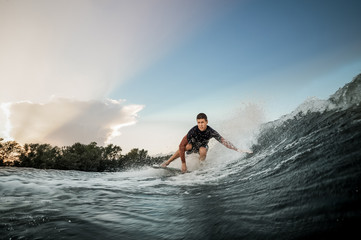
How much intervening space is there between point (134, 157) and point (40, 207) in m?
42.0

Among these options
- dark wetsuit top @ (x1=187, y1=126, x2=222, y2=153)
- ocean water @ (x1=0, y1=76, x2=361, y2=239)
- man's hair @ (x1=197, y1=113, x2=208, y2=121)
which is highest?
man's hair @ (x1=197, y1=113, x2=208, y2=121)

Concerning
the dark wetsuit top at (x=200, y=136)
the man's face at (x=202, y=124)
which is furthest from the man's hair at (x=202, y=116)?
the dark wetsuit top at (x=200, y=136)

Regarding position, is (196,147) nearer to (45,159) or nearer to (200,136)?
(200,136)

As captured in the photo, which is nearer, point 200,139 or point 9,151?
point 200,139

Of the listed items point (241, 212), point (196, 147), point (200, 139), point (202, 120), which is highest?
point (202, 120)

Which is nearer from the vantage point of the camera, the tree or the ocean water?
the ocean water

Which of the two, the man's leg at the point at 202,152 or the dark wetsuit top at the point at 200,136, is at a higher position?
the dark wetsuit top at the point at 200,136

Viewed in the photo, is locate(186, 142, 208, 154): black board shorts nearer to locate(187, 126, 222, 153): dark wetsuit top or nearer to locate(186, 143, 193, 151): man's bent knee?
locate(187, 126, 222, 153): dark wetsuit top

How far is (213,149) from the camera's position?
39.5ft

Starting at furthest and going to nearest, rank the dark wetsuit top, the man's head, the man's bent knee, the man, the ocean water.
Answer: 1. the man's bent knee
2. the dark wetsuit top
3. the man
4. the man's head
5. the ocean water

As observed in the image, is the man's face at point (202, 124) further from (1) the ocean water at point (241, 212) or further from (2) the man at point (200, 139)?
(1) the ocean water at point (241, 212)

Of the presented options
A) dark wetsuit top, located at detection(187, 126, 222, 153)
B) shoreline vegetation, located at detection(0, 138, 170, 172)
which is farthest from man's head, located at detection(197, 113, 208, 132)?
shoreline vegetation, located at detection(0, 138, 170, 172)

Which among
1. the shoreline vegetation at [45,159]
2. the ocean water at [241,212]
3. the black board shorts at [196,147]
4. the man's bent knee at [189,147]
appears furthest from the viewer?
the shoreline vegetation at [45,159]

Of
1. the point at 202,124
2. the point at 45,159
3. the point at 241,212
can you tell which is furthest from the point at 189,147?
the point at 45,159
